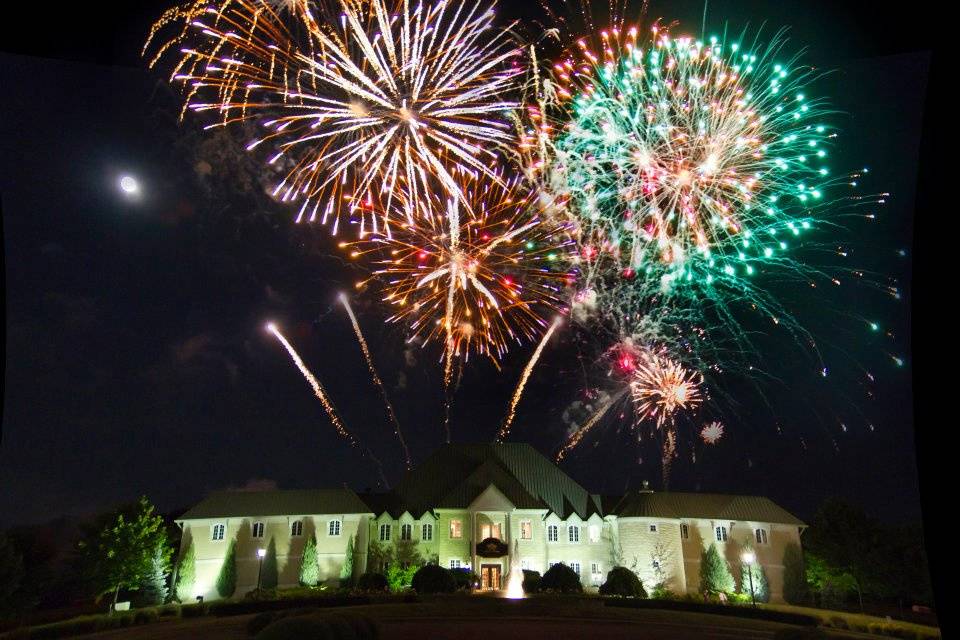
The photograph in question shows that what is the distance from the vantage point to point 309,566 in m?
47.0

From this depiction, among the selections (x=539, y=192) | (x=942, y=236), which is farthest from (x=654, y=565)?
(x=942, y=236)

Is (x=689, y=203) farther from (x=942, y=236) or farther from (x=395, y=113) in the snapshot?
(x=942, y=236)

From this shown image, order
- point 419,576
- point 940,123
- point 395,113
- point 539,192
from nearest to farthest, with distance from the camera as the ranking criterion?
point 940,123 → point 395,113 → point 539,192 → point 419,576

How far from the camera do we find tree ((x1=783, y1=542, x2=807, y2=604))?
44.3 m

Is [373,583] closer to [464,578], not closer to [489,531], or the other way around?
[464,578]

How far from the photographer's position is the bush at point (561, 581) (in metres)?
38.3

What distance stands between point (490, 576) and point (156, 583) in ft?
76.0

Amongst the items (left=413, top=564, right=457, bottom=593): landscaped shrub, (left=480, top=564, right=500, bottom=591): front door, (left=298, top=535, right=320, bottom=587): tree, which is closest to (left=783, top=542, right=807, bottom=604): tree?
(left=480, top=564, right=500, bottom=591): front door

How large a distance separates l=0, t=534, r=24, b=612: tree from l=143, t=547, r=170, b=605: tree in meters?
7.99

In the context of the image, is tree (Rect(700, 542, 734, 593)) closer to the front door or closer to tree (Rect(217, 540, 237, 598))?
the front door

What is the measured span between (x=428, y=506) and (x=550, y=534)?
9699 millimetres

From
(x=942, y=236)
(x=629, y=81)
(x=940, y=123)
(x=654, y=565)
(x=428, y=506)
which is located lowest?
(x=654, y=565)

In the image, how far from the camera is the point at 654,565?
1869 inches

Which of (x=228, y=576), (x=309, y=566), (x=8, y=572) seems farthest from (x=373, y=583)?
(x=8, y=572)
